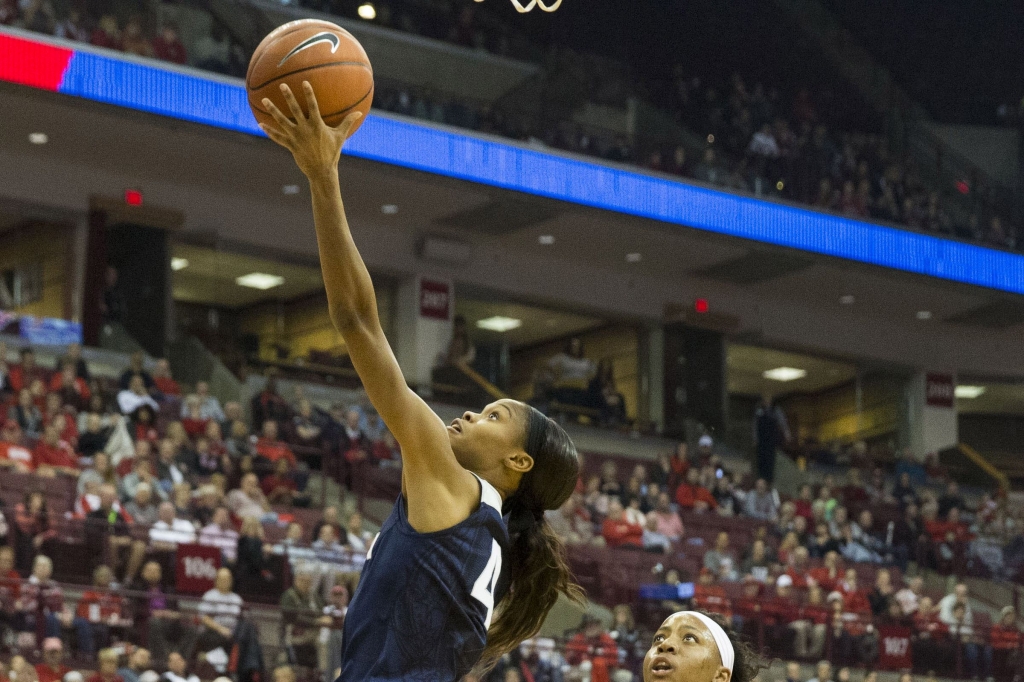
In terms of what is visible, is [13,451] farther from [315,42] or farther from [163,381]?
[315,42]

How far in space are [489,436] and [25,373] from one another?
1402 cm

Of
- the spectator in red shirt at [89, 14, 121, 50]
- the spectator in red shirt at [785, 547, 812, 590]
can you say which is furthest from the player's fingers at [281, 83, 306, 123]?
the spectator in red shirt at [89, 14, 121, 50]

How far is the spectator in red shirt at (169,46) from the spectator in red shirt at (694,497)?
8.20 meters

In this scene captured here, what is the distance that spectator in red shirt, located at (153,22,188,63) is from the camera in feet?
63.7

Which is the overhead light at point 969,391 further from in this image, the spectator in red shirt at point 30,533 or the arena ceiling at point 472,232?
the spectator in red shirt at point 30,533

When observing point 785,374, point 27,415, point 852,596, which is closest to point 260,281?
point 27,415

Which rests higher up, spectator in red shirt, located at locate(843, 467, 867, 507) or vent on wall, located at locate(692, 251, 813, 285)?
vent on wall, located at locate(692, 251, 813, 285)

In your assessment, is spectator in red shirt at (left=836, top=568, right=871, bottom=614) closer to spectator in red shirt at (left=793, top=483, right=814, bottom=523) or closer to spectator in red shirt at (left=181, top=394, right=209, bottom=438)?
spectator in red shirt at (left=793, top=483, right=814, bottom=523)

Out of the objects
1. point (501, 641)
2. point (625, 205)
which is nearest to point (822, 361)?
point (625, 205)

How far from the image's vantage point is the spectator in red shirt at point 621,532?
1758 cm

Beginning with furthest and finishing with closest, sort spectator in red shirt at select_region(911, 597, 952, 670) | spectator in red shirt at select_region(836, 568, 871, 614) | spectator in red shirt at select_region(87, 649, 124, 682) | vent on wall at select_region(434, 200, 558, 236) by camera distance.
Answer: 1. vent on wall at select_region(434, 200, 558, 236)
2. spectator in red shirt at select_region(836, 568, 871, 614)
3. spectator in red shirt at select_region(911, 597, 952, 670)
4. spectator in red shirt at select_region(87, 649, 124, 682)

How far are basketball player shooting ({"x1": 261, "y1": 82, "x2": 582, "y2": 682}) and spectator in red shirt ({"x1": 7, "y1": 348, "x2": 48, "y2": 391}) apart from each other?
529 inches

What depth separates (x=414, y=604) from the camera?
3414 mm

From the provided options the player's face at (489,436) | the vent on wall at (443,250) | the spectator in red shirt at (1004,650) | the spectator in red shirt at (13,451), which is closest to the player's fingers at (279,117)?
the player's face at (489,436)
